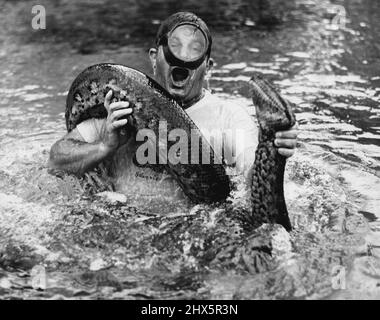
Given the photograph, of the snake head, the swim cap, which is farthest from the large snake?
the swim cap

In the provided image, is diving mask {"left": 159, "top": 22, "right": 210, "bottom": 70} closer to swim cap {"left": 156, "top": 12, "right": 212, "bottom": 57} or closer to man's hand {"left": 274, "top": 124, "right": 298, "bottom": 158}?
swim cap {"left": 156, "top": 12, "right": 212, "bottom": 57}

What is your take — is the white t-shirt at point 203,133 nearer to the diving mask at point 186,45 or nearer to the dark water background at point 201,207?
the dark water background at point 201,207

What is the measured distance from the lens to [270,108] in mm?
3180

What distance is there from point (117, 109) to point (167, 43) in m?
0.65

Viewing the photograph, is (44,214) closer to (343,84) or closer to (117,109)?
(117,109)

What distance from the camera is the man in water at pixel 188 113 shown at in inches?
158

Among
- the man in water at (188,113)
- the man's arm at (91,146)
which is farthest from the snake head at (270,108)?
the man's arm at (91,146)

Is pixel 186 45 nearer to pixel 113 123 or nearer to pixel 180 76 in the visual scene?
pixel 180 76

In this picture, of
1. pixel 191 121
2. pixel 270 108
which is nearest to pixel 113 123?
pixel 191 121

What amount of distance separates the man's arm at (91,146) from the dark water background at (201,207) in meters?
0.27
